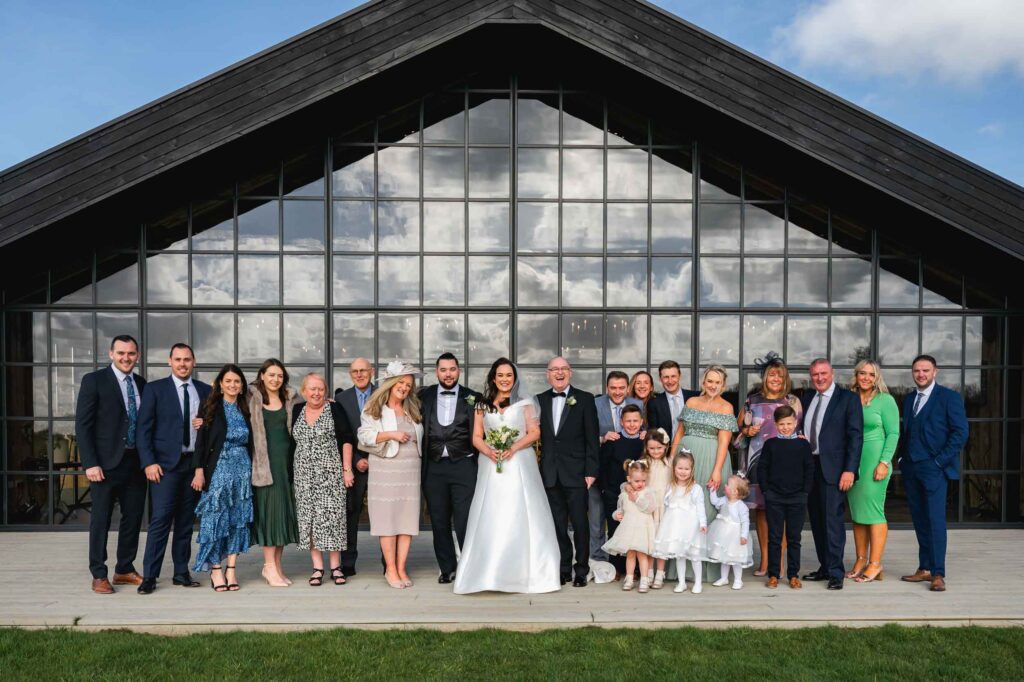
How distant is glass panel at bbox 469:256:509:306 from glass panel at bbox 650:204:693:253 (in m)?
2.07

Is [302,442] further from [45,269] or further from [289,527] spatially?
[45,269]

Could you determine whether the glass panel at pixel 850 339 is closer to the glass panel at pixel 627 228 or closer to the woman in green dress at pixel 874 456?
Answer: the glass panel at pixel 627 228

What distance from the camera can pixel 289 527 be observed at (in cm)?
666

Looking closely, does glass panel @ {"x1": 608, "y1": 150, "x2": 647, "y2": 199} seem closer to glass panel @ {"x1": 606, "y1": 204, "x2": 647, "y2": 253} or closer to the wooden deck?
glass panel @ {"x1": 606, "y1": 204, "x2": 647, "y2": 253}

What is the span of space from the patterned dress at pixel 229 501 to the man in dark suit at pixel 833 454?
5.16m

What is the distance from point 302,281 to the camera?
9.97 meters

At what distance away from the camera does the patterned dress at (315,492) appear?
259 inches

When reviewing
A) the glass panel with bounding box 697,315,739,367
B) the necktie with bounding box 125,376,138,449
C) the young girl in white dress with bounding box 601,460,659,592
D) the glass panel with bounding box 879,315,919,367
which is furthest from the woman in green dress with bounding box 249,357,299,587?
the glass panel with bounding box 879,315,919,367

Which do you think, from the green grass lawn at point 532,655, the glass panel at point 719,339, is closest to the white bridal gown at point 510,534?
the green grass lawn at point 532,655

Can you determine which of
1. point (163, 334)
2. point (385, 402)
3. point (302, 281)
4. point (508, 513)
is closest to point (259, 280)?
point (302, 281)

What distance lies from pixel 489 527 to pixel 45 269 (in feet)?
23.6

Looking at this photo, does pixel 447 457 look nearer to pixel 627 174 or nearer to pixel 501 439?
pixel 501 439

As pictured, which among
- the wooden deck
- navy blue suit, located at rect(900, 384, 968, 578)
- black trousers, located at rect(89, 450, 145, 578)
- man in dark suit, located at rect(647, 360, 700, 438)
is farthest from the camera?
man in dark suit, located at rect(647, 360, 700, 438)

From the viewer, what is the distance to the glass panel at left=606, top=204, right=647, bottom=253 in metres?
10.1
